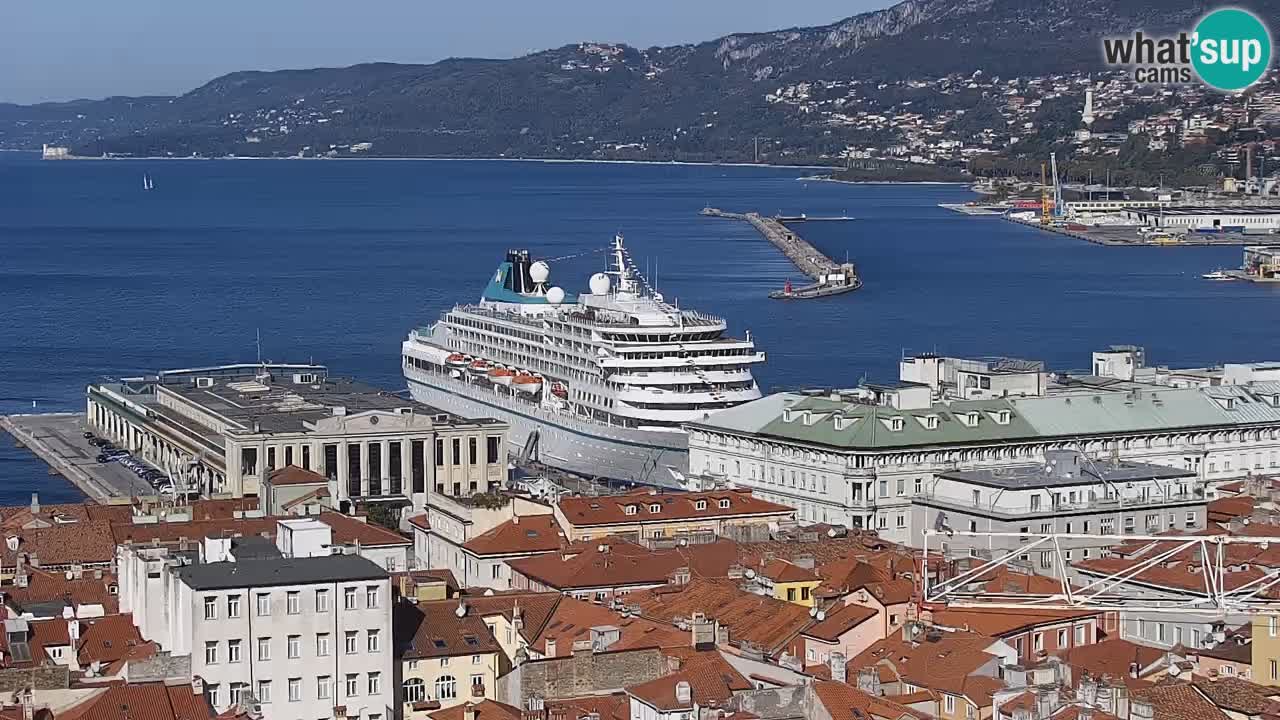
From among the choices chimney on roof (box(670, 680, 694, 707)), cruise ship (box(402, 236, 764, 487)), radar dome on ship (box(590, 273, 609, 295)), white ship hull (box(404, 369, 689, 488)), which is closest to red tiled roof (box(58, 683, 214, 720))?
chimney on roof (box(670, 680, 694, 707))

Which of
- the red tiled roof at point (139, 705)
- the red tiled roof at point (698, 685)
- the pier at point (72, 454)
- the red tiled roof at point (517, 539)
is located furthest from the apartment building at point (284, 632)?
the pier at point (72, 454)

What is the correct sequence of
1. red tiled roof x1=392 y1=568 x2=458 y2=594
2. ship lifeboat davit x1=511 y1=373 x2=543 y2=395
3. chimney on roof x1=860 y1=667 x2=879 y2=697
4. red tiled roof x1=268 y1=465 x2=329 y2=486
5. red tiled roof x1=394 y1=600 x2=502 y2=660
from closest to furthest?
chimney on roof x1=860 y1=667 x2=879 y2=697
red tiled roof x1=394 y1=600 x2=502 y2=660
red tiled roof x1=392 y1=568 x2=458 y2=594
red tiled roof x1=268 y1=465 x2=329 y2=486
ship lifeboat davit x1=511 y1=373 x2=543 y2=395

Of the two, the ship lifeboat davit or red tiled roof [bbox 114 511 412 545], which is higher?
red tiled roof [bbox 114 511 412 545]

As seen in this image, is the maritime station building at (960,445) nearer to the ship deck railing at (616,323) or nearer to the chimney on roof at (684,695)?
the ship deck railing at (616,323)

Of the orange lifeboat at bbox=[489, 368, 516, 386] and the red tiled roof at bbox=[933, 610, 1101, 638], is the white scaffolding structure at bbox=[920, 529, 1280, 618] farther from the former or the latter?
the orange lifeboat at bbox=[489, 368, 516, 386]

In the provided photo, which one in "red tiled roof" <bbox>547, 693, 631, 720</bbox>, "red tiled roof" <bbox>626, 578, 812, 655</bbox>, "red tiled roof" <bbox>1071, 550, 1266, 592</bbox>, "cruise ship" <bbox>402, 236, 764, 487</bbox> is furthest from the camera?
"cruise ship" <bbox>402, 236, 764, 487</bbox>

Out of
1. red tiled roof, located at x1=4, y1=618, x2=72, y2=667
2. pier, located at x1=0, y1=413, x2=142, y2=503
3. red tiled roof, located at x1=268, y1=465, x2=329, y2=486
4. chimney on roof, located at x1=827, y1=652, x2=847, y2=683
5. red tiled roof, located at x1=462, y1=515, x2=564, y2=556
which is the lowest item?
pier, located at x1=0, y1=413, x2=142, y2=503

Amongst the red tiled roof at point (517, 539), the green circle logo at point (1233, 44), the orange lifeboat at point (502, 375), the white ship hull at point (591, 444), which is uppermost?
the green circle logo at point (1233, 44)
